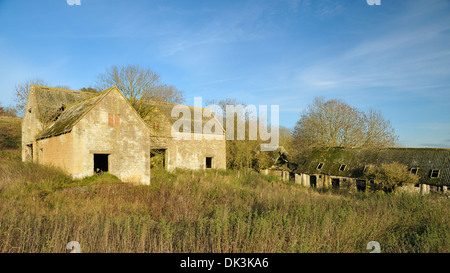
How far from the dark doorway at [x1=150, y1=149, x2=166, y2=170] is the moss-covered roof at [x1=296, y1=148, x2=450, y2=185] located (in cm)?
1702

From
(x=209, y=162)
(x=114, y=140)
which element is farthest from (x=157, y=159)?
(x=114, y=140)

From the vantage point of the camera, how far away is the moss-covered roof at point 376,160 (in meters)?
22.4

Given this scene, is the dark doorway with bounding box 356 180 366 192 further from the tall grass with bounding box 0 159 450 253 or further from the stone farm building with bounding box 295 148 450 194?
the tall grass with bounding box 0 159 450 253

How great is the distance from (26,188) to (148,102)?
557 inches

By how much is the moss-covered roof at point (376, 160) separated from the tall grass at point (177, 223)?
16.3 metres

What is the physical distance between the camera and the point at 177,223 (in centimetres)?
693

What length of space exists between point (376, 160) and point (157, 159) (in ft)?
71.9

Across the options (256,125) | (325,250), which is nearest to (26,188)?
(325,250)

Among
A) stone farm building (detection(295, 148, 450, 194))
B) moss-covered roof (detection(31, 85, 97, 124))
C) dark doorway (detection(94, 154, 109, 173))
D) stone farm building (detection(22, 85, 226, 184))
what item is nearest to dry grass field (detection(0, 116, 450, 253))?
stone farm building (detection(22, 85, 226, 184))

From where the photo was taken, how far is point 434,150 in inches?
931

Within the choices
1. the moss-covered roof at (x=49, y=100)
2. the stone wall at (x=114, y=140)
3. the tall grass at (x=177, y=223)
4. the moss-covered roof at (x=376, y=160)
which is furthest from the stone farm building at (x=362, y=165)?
the moss-covered roof at (x=49, y=100)

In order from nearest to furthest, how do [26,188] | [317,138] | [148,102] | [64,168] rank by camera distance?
1. [26,188]
2. [64,168]
3. [148,102]
4. [317,138]

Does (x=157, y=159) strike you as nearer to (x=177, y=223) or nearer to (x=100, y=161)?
(x=100, y=161)
